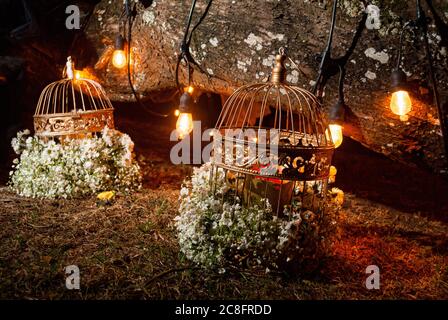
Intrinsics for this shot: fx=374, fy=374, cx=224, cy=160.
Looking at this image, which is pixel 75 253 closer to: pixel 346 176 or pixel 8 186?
pixel 8 186

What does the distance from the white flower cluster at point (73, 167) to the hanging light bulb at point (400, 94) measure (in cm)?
460

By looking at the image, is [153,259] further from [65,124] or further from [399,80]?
[399,80]

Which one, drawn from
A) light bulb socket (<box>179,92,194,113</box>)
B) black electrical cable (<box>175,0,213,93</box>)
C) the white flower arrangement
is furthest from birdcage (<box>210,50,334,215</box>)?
black electrical cable (<box>175,0,213,93</box>)

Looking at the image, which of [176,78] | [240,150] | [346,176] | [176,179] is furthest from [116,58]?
[346,176]

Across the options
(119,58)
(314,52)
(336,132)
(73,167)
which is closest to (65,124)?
(73,167)

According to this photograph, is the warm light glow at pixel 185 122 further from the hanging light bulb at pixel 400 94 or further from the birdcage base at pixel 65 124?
the hanging light bulb at pixel 400 94

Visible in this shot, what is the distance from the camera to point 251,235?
13.9 ft

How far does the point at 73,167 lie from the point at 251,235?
3.85 metres

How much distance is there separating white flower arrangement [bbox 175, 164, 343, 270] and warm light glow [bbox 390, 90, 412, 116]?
1.62m

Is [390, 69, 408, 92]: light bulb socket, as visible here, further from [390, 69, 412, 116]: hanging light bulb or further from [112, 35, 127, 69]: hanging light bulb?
[112, 35, 127, 69]: hanging light bulb

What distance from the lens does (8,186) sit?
24.0 feet

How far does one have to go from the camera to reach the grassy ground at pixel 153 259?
387 centimetres

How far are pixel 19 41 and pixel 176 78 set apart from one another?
14.3ft

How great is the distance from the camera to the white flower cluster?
6.53 meters
